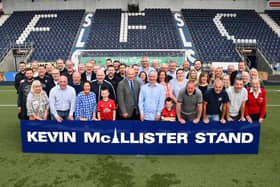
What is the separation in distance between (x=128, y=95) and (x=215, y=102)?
1715 mm

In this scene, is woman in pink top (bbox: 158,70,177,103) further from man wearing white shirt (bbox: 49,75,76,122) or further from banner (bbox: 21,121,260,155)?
man wearing white shirt (bbox: 49,75,76,122)

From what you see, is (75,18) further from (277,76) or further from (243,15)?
(277,76)

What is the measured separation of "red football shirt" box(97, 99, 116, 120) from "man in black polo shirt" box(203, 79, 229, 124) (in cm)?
184

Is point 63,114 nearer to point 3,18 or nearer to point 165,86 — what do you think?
point 165,86

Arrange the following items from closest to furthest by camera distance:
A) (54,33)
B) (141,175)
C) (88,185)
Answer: (88,185) < (141,175) < (54,33)

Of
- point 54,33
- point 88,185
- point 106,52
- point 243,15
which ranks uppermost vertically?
point 243,15

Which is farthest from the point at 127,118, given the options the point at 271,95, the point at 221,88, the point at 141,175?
the point at 271,95

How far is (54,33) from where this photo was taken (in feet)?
69.7

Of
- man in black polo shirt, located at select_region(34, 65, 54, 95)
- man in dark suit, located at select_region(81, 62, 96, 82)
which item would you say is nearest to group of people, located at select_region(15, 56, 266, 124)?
man in black polo shirt, located at select_region(34, 65, 54, 95)

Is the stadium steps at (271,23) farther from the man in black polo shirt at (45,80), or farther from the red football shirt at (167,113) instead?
the man in black polo shirt at (45,80)

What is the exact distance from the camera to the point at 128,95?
188 inches

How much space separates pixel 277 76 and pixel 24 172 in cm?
1513

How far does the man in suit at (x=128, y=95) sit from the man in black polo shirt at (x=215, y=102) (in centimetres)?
141

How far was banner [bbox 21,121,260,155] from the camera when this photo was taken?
4625 mm
